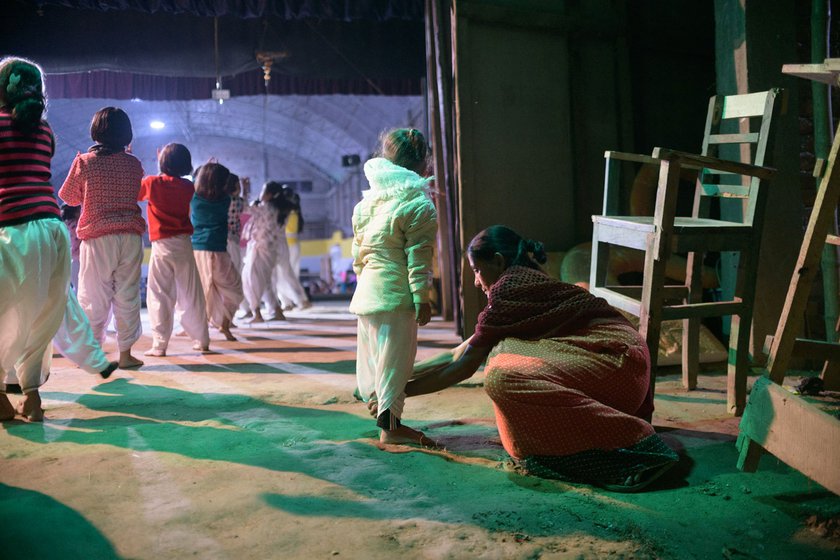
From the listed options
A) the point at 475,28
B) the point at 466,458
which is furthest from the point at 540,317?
the point at 475,28

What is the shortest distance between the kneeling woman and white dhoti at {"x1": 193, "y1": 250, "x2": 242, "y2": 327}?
4.18 m

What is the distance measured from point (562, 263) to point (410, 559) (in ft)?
12.5

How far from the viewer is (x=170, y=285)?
563 cm

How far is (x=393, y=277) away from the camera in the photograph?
3.14m

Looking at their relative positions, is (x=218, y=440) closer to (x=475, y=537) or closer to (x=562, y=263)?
(x=475, y=537)

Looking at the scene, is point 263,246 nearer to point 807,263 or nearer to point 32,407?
point 32,407

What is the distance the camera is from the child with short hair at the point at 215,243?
6613 millimetres

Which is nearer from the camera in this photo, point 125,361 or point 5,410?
point 5,410

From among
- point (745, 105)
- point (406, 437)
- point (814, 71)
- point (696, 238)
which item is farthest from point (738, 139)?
point (406, 437)

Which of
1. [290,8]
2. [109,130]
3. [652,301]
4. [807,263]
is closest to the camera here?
[807,263]

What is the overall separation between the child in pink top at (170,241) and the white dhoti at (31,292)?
1.95 m

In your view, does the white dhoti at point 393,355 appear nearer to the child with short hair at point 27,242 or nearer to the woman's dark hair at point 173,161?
the child with short hair at point 27,242

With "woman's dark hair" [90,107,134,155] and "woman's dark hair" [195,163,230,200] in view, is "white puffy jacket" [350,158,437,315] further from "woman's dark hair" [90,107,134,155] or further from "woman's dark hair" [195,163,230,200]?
"woman's dark hair" [195,163,230,200]

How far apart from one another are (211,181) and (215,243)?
57 cm
